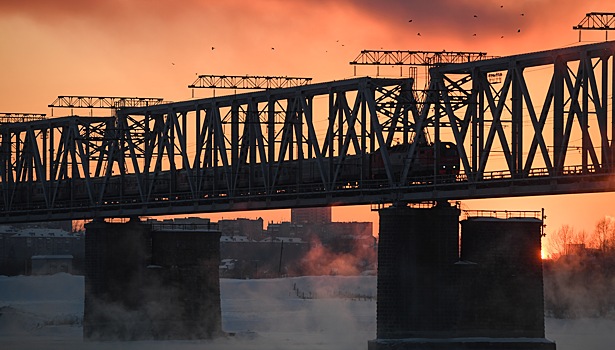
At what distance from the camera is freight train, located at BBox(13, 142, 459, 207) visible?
114 meters

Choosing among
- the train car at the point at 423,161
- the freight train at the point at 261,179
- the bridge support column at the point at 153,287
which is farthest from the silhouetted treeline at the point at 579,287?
the train car at the point at 423,161

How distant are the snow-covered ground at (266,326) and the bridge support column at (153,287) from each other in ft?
5.62

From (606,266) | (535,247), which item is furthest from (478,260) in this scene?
(606,266)

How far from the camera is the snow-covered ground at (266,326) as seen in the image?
435ft

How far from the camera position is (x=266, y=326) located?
157375 mm

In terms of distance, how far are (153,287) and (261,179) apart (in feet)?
42.5

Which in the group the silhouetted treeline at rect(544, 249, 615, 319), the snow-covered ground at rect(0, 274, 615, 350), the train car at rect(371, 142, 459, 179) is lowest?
the snow-covered ground at rect(0, 274, 615, 350)

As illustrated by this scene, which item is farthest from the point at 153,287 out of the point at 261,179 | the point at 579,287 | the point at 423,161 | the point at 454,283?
the point at 579,287

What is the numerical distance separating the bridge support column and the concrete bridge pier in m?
31.0

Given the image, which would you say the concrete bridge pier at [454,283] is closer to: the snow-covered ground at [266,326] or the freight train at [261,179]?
the freight train at [261,179]

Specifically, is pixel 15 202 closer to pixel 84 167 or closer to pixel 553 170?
pixel 84 167

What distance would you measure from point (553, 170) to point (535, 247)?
10.8m

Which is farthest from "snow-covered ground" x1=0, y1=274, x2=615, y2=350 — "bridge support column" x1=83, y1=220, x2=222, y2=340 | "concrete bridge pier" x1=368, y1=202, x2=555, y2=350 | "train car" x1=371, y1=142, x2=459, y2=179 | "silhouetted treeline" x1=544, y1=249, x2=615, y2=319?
"concrete bridge pier" x1=368, y1=202, x2=555, y2=350

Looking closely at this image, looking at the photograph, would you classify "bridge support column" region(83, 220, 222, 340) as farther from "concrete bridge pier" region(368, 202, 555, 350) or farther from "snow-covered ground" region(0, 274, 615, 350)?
"concrete bridge pier" region(368, 202, 555, 350)
